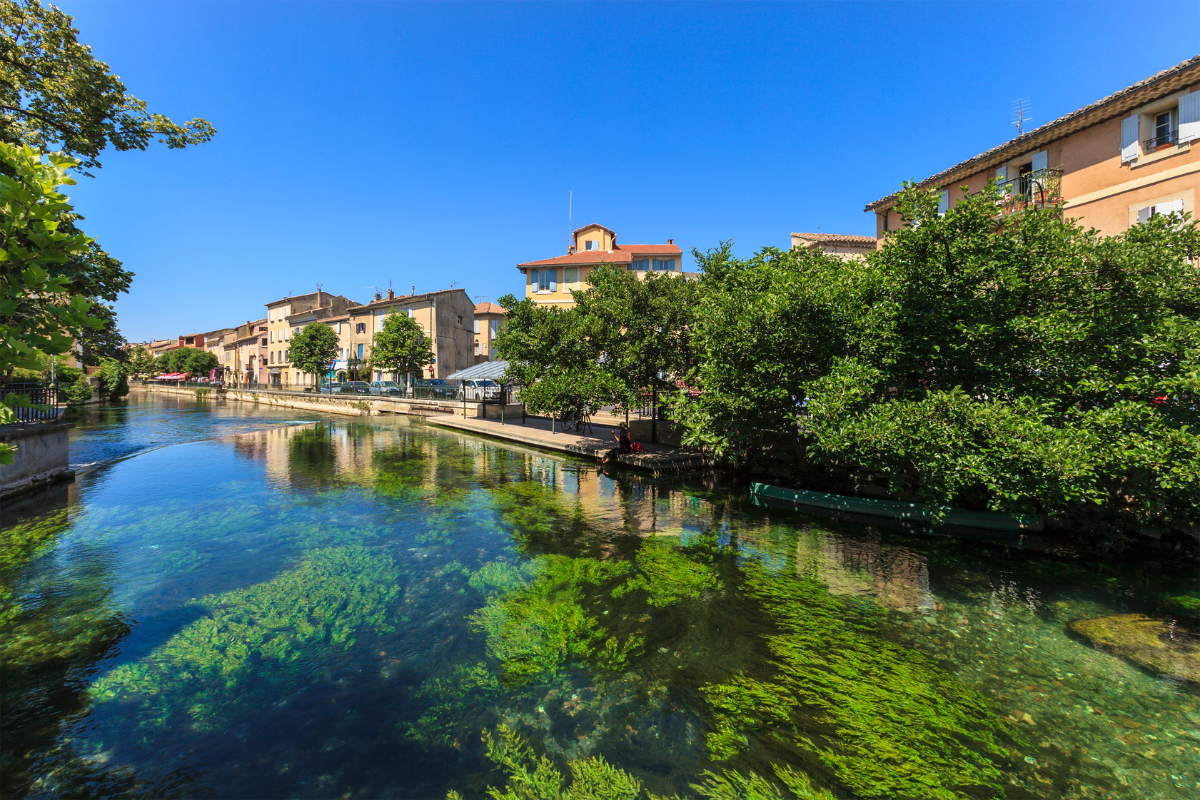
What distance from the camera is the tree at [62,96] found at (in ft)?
36.1

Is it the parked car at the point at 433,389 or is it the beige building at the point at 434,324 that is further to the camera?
the beige building at the point at 434,324

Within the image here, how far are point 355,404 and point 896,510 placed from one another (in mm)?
42121

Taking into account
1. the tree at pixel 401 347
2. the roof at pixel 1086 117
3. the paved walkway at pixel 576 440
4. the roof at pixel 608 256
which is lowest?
the paved walkway at pixel 576 440

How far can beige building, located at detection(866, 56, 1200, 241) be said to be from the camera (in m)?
13.8

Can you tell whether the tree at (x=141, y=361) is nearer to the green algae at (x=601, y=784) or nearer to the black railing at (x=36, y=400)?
the black railing at (x=36, y=400)

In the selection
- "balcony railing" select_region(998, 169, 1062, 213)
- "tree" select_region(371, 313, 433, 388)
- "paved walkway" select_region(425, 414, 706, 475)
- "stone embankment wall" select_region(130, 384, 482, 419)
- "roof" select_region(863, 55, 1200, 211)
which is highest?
"roof" select_region(863, 55, 1200, 211)

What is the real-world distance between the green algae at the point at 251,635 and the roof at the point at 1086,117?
15082 millimetres

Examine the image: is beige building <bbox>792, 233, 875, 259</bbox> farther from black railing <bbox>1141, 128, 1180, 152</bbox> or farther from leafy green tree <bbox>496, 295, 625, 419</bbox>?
leafy green tree <bbox>496, 295, 625, 419</bbox>

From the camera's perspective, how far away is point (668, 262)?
46750 millimetres

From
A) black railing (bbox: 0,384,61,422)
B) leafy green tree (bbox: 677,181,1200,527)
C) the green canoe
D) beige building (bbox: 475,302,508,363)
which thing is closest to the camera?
leafy green tree (bbox: 677,181,1200,527)

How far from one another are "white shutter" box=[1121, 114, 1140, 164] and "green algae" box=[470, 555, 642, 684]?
19349 mm

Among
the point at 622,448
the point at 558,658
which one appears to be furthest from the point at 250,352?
the point at 558,658

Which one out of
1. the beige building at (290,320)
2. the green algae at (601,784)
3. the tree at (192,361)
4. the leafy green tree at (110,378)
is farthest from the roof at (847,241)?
the tree at (192,361)

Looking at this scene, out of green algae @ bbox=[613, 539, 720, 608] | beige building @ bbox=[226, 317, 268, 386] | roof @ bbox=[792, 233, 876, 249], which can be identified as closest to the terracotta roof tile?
roof @ bbox=[792, 233, 876, 249]
